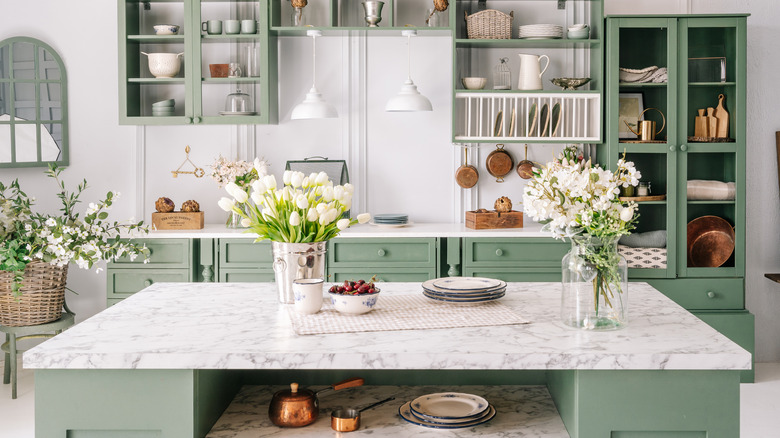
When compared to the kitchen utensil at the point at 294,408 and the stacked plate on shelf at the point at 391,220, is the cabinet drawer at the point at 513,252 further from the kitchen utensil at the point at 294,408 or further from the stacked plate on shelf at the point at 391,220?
the kitchen utensil at the point at 294,408

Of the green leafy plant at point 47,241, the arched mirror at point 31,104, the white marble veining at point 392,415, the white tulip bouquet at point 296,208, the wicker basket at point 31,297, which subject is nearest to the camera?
the white marble veining at point 392,415

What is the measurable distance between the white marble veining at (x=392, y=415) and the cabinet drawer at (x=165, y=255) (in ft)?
7.32

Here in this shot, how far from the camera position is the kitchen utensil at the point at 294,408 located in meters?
2.03

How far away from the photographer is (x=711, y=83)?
14.7ft

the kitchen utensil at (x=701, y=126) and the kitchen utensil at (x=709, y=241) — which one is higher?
the kitchen utensil at (x=701, y=126)

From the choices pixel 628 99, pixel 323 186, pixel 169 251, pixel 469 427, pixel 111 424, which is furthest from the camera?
pixel 628 99

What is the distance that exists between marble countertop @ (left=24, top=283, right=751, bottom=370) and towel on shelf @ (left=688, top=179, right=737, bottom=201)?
260 centimetres

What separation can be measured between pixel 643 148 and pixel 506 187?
95 cm

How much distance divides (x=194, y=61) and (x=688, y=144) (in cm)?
Answer: 314

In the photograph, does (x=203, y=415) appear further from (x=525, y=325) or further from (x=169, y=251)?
(x=169, y=251)

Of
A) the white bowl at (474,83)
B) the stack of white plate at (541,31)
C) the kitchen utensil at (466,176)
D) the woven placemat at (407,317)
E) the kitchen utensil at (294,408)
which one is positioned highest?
the stack of white plate at (541,31)

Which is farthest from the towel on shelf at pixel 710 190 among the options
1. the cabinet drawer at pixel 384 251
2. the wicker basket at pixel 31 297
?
the wicker basket at pixel 31 297

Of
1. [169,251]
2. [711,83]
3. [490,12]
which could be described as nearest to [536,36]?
[490,12]

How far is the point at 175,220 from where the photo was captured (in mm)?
4609
